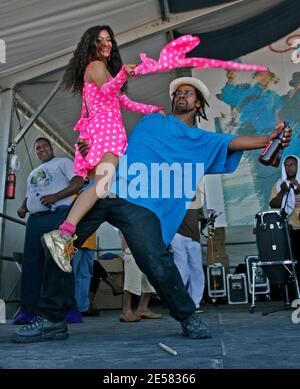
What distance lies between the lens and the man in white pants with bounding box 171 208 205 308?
168 inches

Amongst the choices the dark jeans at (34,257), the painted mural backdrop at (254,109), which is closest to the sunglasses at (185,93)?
the dark jeans at (34,257)

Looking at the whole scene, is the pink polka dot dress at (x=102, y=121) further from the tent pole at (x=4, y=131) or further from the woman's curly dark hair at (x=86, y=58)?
the tent pole at (x=4, y=131)

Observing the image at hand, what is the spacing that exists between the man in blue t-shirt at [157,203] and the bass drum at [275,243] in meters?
1.89

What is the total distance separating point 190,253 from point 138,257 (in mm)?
2096

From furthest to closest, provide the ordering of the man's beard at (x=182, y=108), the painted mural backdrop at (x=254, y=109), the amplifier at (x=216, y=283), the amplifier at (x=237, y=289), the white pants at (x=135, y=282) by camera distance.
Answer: the amplifier at (x=216, y=283)
the amplifier at (x=237, y=289)
the painted mural backdrop at (x=254, y=109)
the white pants at (x=135, y=282)
the man's beard at (x=182, y=108)

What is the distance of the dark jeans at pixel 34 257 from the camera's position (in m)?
3.97

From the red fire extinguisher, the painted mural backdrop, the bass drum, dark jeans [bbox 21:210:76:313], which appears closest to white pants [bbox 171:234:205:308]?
the bass drum

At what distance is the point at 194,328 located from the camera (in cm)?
236

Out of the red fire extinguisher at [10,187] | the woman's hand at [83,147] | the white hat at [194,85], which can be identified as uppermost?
the white hat at [194,85]

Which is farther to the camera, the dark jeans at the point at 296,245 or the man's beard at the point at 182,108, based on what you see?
the dark jeans at the point at 296,245

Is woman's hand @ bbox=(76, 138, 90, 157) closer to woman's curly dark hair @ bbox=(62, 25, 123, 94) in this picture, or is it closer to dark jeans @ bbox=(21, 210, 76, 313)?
woman's curly dark hair @ bbox=(62, 25, 123, 94)

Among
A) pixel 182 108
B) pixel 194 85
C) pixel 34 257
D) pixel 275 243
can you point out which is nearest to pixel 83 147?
pixel 182 108

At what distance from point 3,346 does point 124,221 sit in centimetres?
81

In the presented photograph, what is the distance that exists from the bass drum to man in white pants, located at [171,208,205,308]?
576mm
